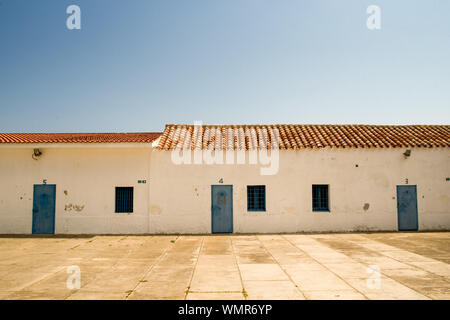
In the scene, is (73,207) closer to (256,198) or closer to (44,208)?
(44,208)

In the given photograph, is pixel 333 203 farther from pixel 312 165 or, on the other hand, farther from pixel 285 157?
pixel 285 157

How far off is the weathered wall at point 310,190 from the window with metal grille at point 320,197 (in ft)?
0.89

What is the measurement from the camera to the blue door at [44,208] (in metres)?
12.9

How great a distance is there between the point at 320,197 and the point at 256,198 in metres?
3.05

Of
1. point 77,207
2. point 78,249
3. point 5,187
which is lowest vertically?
point 78,249

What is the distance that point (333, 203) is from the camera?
1325cm

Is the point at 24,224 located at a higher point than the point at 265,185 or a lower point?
lower

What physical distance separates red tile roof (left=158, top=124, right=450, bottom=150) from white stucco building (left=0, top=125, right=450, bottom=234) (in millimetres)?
167

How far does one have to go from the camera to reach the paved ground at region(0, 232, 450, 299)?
5.72 m

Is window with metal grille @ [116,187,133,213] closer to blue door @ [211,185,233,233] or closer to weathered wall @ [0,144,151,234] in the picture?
weathered wall @ [0,144,151,234]
